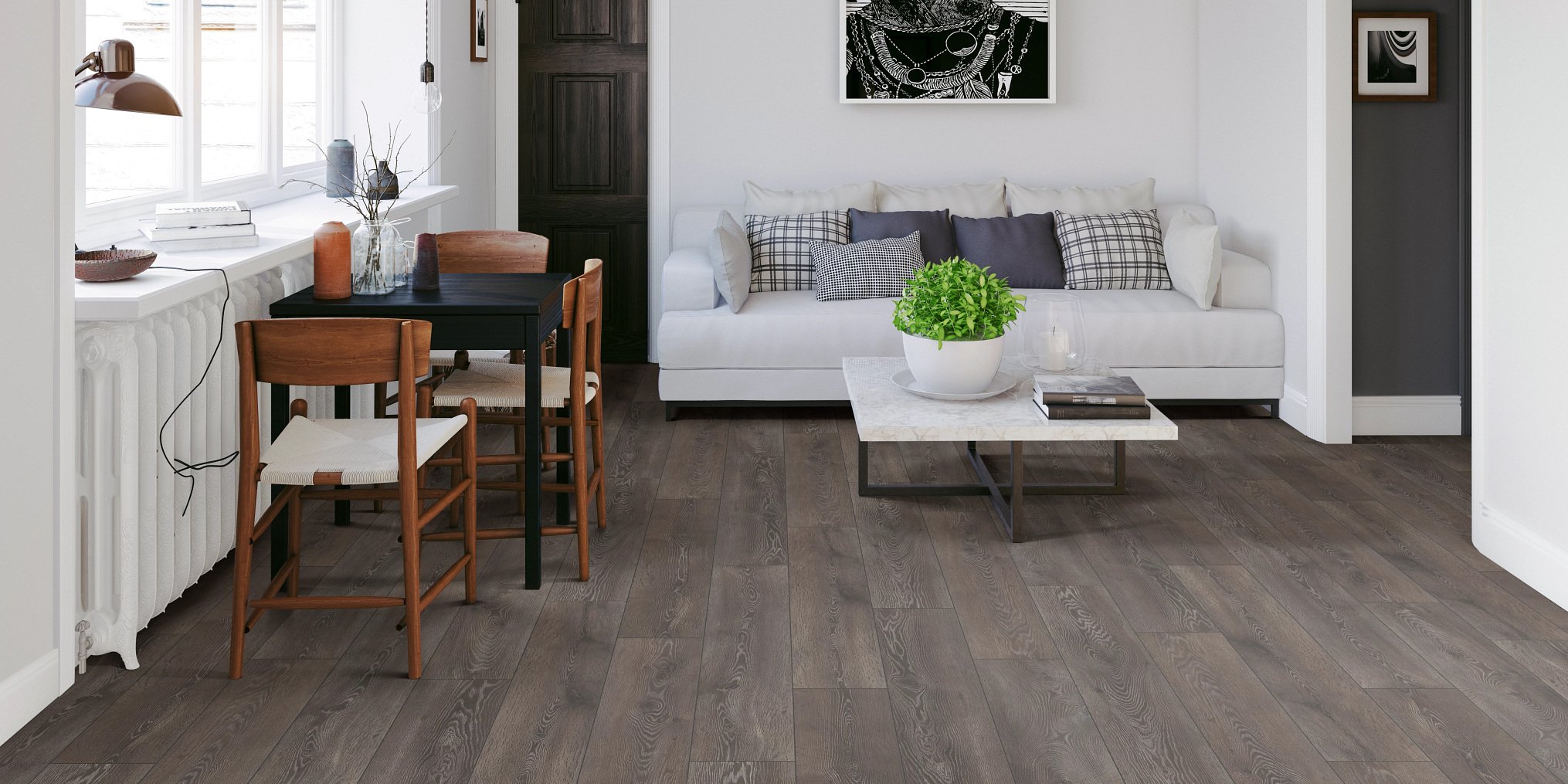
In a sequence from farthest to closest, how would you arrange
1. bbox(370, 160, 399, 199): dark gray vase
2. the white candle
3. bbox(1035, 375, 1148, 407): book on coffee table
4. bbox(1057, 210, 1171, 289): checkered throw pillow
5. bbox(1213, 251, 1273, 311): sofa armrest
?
bbox(1057, 210, 1171, 289): checkered throw pillow
bbox(1213, 251, 1273, 311): sofa armrest
bbox(370, 160, 399, 199): dark gray vase
the white candle
bbox(1035, 375, 1148, 407): book on coffee table

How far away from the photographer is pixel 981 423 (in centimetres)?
369

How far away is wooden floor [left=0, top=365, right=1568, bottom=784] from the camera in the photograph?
7.66 feet

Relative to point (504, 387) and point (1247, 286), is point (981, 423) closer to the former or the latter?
point (504, 387)

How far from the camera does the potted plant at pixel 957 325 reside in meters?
3.89

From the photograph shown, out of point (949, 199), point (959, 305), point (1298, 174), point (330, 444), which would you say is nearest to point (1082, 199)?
point (949, 199)

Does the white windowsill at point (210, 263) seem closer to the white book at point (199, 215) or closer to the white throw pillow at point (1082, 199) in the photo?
the white book at point (199, 215)

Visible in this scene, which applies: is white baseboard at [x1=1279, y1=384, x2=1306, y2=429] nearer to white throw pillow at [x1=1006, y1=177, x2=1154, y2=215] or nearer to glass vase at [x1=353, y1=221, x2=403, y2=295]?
white throw pillow at [x1=1006, y1=177, x2=1154, y2=215]

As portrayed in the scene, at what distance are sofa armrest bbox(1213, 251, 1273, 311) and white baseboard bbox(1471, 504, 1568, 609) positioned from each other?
2.04 meters

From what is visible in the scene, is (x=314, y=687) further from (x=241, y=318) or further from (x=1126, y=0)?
(x=1126, y=0)

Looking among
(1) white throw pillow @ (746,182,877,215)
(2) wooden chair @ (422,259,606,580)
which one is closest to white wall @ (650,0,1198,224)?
(1) white throw pillow @ (746,182,877,215)

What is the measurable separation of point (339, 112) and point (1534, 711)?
4739 mm

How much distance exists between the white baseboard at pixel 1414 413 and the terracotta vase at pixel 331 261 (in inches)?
152

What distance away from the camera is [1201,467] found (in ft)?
15.3

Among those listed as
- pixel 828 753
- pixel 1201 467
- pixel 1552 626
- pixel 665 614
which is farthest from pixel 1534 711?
pixel 1201 467
